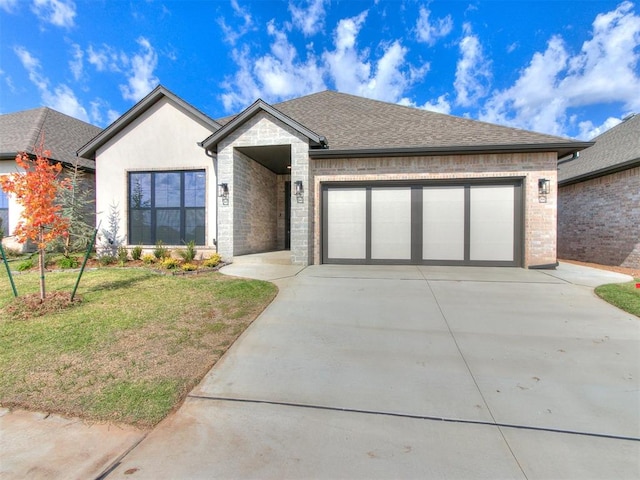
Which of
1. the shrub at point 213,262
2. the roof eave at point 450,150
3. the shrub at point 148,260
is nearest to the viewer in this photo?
the roof eave at point 450,150

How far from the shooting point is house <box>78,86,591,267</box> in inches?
344

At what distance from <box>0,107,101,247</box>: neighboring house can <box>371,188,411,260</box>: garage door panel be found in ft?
37.5

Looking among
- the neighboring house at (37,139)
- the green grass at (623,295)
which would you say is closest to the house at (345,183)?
the green grass at (623,295)

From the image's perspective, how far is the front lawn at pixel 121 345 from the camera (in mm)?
2627

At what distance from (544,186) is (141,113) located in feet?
44.2

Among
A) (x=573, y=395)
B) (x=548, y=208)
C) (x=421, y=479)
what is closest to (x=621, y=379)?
(x=573, y=395)

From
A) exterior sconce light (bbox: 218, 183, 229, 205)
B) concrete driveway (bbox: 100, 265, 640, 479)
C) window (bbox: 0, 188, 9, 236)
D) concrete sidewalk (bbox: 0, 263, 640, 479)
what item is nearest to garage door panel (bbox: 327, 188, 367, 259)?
exterior sconce light (bbox: 218, 183, 229, 205)

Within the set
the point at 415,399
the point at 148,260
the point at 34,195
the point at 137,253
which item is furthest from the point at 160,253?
the point at 415,399

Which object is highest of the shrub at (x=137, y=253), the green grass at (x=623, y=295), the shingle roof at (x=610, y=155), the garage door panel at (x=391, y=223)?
the shingle roof at (x=610, y=155)

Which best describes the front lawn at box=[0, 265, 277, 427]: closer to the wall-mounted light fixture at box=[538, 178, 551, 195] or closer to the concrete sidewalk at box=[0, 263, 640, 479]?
the concrete sidewalk at box=[0, 263, 640, 479]

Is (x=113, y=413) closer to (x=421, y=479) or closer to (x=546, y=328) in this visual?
(x=421, y=479)

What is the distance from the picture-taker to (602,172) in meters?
A: 10.6

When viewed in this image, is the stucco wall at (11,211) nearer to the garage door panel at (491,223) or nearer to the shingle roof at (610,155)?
the garage door panel at (491,223)

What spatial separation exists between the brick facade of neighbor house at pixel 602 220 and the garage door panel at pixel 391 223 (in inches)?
295
